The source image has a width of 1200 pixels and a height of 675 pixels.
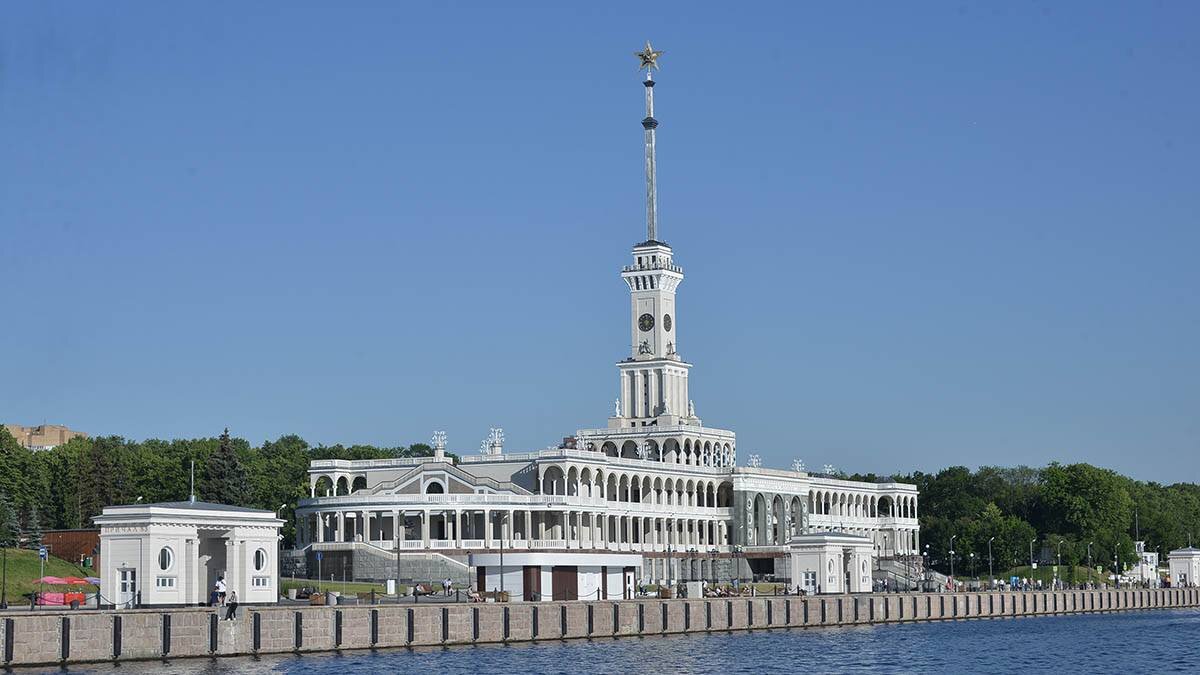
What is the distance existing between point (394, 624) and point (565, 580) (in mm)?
33277

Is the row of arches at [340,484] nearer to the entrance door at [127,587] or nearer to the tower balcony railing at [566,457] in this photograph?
the tower balcony railing at [566,457]

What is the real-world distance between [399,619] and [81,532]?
43859 mm

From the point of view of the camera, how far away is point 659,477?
643ft

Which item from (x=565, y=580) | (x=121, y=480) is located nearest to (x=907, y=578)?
(x=565, y=580)

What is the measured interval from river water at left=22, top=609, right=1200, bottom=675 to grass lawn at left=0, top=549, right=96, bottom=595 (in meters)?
26.8

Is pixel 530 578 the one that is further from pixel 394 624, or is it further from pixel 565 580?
pixel 394 624

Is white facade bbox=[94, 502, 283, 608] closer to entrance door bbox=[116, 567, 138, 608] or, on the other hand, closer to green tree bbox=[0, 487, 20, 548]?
entrance door bbox=[116, 567, 138, 608]

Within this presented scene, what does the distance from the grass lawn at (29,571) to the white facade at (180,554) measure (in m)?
17.8

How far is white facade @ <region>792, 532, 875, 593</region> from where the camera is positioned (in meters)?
138

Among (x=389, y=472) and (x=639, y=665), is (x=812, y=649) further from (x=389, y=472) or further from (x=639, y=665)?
(x=389, y=472)

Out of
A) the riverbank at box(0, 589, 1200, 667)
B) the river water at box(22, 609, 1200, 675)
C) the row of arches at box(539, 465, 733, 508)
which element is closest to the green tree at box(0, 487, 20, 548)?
the riverbank at box(0, 589, 1200, 667)

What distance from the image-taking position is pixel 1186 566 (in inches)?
7746

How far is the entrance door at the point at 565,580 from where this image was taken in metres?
128

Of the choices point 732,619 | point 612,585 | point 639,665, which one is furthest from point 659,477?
point 639,665
